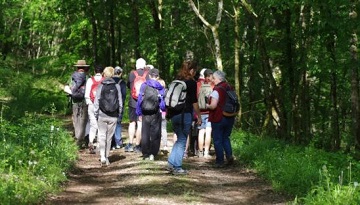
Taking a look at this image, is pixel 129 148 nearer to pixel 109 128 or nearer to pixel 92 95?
pixel 92 95

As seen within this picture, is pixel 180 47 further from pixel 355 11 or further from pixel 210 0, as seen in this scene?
pixel 355 11

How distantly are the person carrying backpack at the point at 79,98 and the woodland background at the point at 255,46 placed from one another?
3.59m

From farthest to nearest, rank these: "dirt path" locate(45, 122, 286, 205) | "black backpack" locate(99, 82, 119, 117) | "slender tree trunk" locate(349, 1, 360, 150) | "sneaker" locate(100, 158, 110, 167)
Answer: "slender tree trunk" locate(349, 1, 360, 150)
"sneaker" locate(100, 158, 110, 167)
"black backpack" locate(99, 82, 119, 117)
"dirt path" locate(45, 122, 286, 205)

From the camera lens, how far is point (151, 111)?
11.1 metres

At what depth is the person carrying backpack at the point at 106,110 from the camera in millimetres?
11133

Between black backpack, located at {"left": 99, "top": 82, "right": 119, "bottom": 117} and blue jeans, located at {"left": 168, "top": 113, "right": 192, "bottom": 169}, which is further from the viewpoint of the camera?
black backpack, located at {"left": 99, "top": 82, "right": 119, "bottom": 117}

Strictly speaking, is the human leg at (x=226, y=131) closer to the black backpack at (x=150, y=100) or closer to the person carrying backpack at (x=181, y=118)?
the black backpack at (x=150, y=100)

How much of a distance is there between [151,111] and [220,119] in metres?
1.49

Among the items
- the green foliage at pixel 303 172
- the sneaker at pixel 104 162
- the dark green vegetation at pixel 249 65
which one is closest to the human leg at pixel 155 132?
the sneaker at pixel 104 162

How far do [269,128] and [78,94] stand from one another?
41.9 ft

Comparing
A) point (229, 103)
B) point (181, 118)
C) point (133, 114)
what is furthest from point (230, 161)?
point (133, 114)

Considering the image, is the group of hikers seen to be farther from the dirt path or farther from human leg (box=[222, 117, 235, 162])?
the dirt path

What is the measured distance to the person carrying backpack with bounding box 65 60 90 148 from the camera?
13443mm

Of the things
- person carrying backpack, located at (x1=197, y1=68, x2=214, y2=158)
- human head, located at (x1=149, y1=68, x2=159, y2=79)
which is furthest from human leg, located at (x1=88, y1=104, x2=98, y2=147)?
human head, located at (x1=149, y1=68, x2=159, y2=79)
